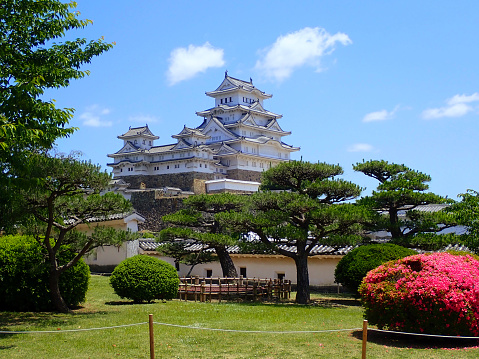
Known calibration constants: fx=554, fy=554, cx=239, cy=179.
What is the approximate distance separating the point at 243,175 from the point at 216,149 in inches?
153

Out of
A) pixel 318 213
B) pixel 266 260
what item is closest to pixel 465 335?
pixel 318 213

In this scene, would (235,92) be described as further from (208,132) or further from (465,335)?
(465,335)

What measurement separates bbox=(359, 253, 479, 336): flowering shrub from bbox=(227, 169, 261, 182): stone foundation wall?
43814 millimetres

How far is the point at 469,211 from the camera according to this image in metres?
16.7

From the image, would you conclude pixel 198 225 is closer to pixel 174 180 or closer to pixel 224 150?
pixel 174 180

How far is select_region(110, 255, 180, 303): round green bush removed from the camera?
611 inches

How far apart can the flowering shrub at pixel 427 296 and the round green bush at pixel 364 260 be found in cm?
702

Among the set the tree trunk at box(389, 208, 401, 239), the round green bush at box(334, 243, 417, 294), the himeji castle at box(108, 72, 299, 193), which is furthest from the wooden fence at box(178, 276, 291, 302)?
the himeji castle at box(108, 72, 299, 193)

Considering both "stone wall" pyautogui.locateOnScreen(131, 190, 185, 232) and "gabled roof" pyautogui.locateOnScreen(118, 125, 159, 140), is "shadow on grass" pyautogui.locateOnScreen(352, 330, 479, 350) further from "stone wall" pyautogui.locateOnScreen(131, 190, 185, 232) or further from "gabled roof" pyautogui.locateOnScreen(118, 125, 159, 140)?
"gabled roof" pyautogui.locateOnScreen(118, 125, 159, 140)

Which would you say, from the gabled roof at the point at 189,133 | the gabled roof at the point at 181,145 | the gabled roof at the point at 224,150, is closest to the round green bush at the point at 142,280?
the gabled roof at the point at 181,145

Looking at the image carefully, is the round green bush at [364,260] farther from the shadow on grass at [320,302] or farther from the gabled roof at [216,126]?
the gabled roof at [216,126]

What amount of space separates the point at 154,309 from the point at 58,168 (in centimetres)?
449

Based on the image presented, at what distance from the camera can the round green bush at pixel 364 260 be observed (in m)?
17.5

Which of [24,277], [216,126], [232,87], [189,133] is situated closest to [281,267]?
[24,277]
